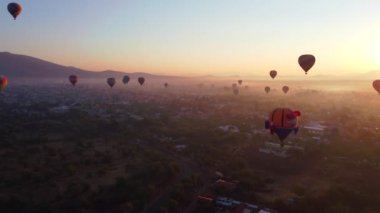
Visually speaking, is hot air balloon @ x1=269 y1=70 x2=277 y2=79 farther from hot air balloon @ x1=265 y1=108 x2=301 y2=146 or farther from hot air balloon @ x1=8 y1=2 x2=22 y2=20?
hot air balloon @ x1=8 y1=2 x2=22 y2=20

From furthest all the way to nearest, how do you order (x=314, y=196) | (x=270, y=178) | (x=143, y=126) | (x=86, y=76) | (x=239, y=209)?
(x=86, y=76) → (x=143, y=126) → (x=270, y=178) → (x=314, y=196) → (x=239, y=209)

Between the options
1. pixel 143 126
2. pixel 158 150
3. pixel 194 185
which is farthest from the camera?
pixel 143 126

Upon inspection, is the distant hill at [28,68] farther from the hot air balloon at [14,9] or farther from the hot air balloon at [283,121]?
the hot air balloon at [283,121]

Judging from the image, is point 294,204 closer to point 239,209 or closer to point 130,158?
point 239,209

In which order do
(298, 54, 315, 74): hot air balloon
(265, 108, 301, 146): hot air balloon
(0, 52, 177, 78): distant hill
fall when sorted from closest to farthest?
1. (265, 108, 301, 146): hot air balloon
2. (298, 54, 315, 74): hot air balloon
3. (0, 52, 177, 78): distant hill

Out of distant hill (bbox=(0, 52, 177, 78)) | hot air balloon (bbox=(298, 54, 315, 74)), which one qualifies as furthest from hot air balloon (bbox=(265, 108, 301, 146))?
distant hill (bbox=(0, 52, 177, 78))

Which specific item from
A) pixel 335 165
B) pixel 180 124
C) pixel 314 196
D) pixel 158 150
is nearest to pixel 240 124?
pixel 180 124

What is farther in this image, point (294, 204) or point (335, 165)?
point (335, 165)
